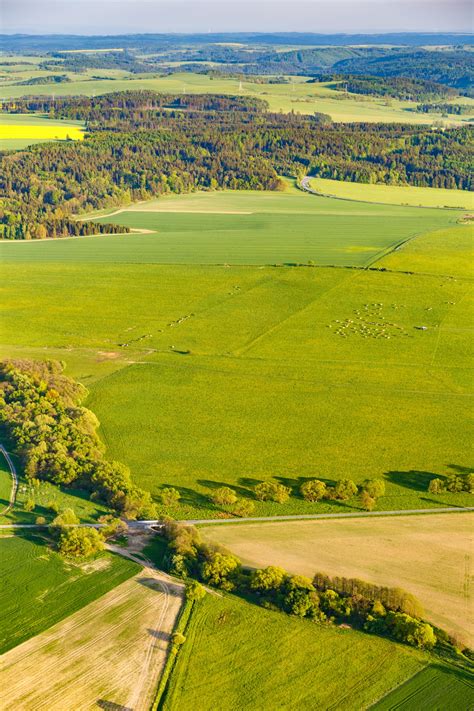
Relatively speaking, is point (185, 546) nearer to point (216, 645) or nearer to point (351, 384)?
point (216, 645)

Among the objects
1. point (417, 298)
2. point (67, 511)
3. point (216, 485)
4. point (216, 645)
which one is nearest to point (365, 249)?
point (417, 298)

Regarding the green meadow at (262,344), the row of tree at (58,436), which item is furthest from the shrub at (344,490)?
the row of tree at (58,436)

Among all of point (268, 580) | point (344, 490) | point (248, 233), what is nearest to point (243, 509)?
point (344, 490)

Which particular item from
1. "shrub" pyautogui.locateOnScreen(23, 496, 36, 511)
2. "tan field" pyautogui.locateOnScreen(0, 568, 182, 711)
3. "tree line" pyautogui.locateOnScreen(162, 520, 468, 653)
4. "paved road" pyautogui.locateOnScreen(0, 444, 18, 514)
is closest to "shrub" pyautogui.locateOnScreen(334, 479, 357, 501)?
"tree line" pyautogui.locateOnScreen(162, 520, 468, 653)

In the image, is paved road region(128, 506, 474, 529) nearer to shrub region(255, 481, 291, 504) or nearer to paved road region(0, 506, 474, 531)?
paved road region(0, 506, 474, 531)

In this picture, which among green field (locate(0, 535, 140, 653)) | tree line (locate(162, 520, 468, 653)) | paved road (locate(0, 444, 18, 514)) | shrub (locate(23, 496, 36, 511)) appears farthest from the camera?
paved road (locate(0, 444, 18, 514))

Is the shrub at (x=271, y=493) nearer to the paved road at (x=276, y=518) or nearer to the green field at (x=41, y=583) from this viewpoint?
the paved road at (x=276, y=518)
